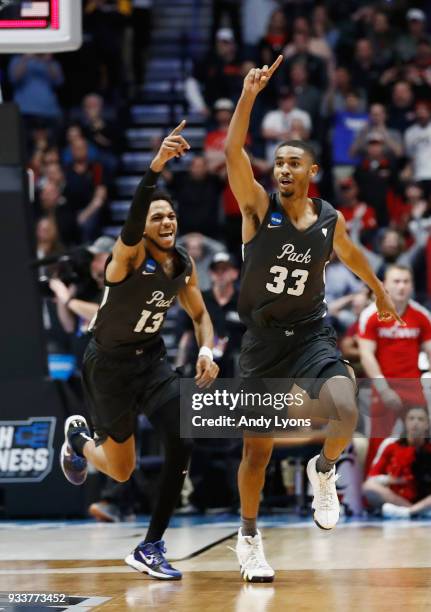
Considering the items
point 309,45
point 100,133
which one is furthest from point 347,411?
point 309,45

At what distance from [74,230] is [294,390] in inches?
324

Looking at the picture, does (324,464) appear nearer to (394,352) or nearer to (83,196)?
(394,352)

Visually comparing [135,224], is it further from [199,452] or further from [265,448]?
[199,452]

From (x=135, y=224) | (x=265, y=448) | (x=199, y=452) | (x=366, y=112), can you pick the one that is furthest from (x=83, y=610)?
(x=366, y=112)

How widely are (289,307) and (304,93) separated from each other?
9519 millimetres

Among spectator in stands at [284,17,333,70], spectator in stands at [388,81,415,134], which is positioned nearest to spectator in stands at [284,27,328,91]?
spectator in stands at [284,17,333,70]

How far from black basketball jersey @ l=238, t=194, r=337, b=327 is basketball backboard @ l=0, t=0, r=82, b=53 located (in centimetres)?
228

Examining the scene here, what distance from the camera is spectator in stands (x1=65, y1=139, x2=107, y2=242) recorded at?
50.4ft

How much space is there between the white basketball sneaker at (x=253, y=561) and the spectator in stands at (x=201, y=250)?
236 inches

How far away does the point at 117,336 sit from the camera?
7.62 m

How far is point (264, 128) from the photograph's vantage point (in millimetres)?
15867

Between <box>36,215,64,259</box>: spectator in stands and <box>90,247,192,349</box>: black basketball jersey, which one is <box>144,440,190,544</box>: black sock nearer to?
<box>90,247,192,349</box>: black basketball jersey

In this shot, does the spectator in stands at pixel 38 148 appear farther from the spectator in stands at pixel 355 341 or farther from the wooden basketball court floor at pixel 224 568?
the wooden basketball court floor at pixel 224 568

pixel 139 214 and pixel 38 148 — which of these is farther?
pixel 38 148
